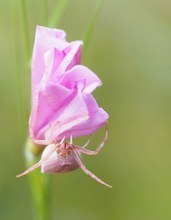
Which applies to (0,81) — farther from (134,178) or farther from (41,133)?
(41,133)

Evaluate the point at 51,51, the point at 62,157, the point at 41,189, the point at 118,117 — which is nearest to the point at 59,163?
the point at 62,157

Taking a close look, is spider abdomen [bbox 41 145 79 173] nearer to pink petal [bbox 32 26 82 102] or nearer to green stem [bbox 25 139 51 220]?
pink petal [bbox 32 26 82 102]

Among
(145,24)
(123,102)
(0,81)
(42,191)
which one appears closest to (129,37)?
(145,24)

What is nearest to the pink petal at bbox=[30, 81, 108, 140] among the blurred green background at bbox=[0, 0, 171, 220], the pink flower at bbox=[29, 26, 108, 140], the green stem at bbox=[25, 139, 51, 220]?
the pink flower at bbox=[29, 26, 108, 140]

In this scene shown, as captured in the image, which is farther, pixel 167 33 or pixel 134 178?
pixel 167 33

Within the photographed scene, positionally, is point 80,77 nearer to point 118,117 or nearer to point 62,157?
point 62,157

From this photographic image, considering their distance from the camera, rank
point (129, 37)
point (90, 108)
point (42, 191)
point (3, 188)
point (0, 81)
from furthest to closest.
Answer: point (129, 37), point (0, 81), point (3, 188), point (42, 191), point (90, 108)

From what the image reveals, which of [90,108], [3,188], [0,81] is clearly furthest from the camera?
[0,81]
